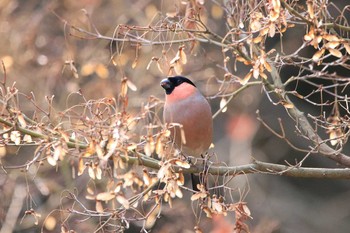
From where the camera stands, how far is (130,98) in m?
5.51

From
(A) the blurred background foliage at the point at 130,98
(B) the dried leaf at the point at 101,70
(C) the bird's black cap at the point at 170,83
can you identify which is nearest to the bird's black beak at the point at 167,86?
(C) the bird's black cap at the point at 170,83

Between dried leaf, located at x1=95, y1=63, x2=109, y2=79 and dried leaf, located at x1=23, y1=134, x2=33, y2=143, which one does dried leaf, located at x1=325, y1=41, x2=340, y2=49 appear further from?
dried leaf, located at x1=95, y1=63, x2=109, y2=79

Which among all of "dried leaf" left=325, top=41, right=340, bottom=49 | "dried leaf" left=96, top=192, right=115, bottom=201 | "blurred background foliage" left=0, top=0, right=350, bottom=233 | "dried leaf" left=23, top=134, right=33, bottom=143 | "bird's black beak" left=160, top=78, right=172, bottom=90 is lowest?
"blurred background foliage" left=0, top=0, right=350, bottom=233

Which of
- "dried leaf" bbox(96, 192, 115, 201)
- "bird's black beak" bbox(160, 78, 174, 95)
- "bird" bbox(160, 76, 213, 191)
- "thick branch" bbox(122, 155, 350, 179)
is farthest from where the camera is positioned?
"bird's black beak" bbox(160, 78, 174, 95)

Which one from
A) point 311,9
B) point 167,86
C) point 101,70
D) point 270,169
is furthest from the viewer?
point 101,70

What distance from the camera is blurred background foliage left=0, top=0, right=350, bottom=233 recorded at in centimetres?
520

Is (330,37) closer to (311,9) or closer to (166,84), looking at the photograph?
(311,9)

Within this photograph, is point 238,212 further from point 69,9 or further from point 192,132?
point 69,9

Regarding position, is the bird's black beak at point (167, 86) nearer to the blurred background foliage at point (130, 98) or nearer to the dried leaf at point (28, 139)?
the blurred background foliage at point (130, 98)

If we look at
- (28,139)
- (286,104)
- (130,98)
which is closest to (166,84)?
(286,104)

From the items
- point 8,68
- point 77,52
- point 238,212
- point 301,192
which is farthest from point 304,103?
point 238,212

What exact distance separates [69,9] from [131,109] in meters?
1.08

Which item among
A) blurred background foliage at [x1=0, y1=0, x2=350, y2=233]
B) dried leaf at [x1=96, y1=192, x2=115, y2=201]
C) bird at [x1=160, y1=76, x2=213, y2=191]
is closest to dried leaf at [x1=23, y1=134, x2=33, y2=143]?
dried leaf at [x1=96, y1=192, x2=115, y2=201]

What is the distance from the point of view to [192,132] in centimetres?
360
